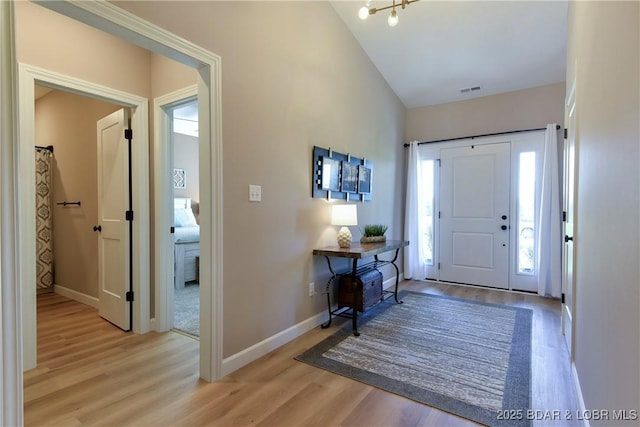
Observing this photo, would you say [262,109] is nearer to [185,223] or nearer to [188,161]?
[185,223]

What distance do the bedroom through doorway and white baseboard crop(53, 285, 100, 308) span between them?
0.83m

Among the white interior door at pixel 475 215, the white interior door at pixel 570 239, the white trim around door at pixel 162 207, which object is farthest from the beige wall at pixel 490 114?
the white trim around door at pixel 162 207

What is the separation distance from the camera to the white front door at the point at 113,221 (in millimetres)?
2928

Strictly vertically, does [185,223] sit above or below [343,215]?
below

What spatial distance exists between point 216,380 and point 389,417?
110cm

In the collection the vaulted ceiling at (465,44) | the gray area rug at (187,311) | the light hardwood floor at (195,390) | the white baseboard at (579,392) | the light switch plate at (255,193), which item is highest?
the vaulted ceiling at (465,44)

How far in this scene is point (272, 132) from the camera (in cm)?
255

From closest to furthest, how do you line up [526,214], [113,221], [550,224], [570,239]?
[570,239] → [113,221] → [550,224] → [526,214]

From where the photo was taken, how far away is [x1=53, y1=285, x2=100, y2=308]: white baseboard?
3629 millimetres

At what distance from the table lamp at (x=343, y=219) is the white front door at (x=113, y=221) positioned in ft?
6.31

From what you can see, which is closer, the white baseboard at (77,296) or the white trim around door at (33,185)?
the white trim around door at (33,185)

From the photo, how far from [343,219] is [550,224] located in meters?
2.84

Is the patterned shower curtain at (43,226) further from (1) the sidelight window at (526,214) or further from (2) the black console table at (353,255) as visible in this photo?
(1) the sidelight window at (526,214)

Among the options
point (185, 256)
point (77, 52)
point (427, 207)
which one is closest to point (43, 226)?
point (185, 256)
